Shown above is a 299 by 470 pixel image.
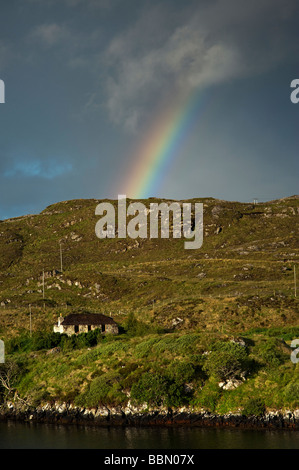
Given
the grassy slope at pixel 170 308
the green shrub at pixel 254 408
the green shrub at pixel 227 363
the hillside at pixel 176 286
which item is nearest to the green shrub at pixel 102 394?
the grassy slope at pixel 170 308

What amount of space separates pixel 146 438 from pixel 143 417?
5.73m

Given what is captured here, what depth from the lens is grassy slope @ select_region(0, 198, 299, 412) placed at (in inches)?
2361

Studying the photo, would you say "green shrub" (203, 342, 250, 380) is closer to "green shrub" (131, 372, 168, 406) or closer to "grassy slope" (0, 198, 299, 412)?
"grassy slope" (0, 198, 299, 412)

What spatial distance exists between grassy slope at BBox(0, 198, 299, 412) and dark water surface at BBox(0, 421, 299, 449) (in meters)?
5.39

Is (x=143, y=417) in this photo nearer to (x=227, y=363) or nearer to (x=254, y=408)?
(x=227, y=363)

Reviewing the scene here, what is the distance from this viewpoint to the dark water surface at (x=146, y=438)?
45750 millimetres

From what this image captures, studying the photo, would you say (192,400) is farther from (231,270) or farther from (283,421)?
(231,270)

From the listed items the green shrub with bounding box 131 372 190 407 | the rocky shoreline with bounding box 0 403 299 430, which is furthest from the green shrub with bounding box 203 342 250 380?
the rocky shoreline with bounding box 0 403 299 430

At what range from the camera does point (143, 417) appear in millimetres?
54562

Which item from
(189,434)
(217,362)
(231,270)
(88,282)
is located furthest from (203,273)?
(189,434)

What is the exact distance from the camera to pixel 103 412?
187 ft

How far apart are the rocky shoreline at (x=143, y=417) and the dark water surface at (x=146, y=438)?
1.45m

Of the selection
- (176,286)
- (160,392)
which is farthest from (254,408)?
(176,286)

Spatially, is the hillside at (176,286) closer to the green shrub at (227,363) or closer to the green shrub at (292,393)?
the green shrub at (227,363)
